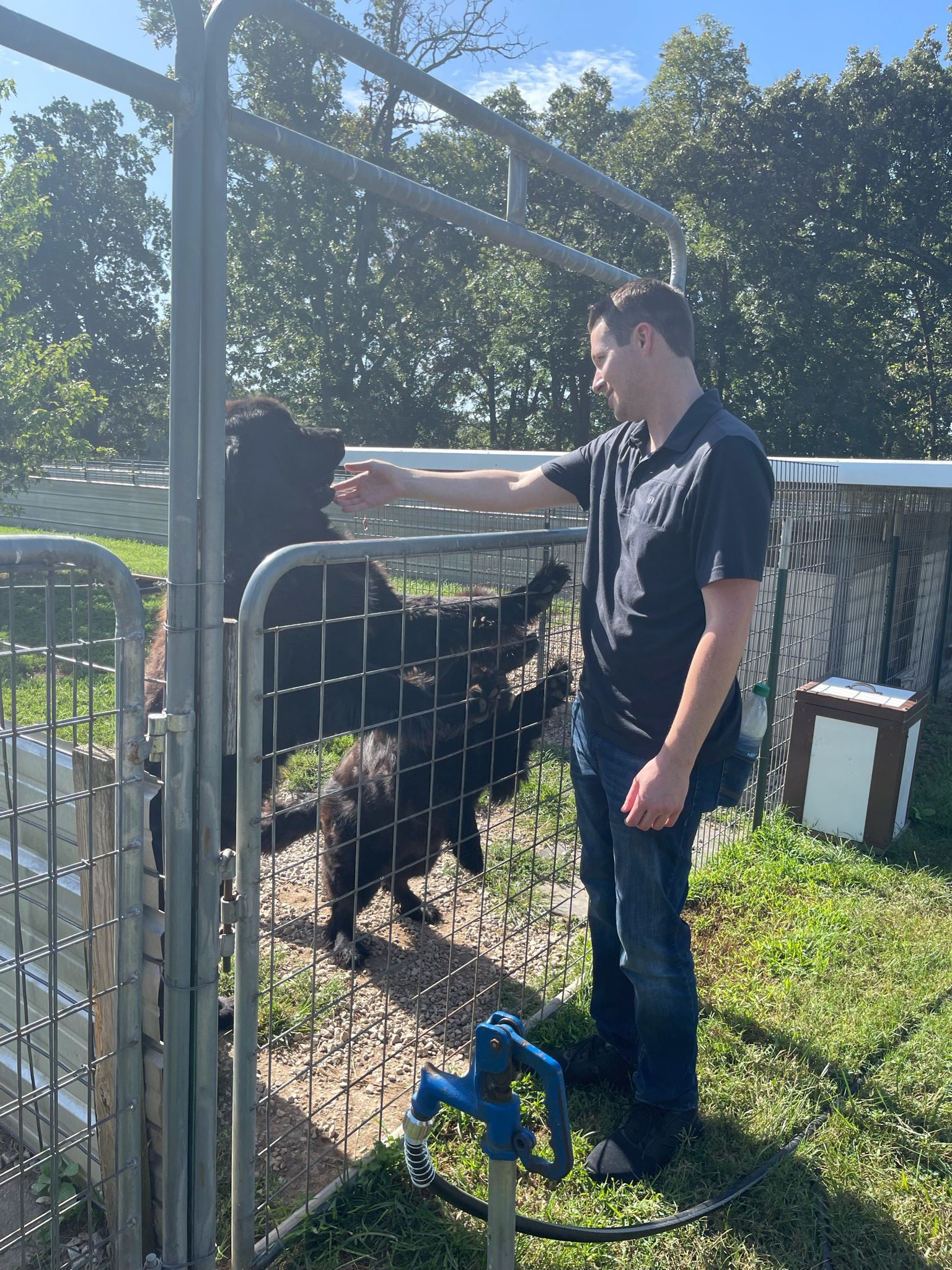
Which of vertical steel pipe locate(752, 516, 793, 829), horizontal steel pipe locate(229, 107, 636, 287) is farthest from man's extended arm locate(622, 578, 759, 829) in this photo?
vertical steel pipe locate(752, 516, 793, 829)

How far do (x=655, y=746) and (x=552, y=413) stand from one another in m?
27.1

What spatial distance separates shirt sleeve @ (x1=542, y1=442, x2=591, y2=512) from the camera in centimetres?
296

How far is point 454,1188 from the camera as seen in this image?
2.23m

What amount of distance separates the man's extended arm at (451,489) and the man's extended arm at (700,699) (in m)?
0.95

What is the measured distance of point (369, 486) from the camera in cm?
281

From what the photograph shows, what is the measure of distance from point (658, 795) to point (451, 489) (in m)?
1.28

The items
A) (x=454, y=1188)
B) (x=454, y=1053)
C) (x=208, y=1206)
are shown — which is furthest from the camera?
(x=454, y=1053)

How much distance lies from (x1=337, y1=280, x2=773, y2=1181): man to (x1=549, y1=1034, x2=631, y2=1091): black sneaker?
0.32 feet

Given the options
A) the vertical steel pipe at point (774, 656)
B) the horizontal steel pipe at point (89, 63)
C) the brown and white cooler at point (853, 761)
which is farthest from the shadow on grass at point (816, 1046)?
the horizontal steel pipe at point (89, 63)

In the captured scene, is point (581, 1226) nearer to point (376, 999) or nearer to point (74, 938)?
point (376, 999)

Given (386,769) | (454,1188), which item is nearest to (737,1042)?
(454,1188)

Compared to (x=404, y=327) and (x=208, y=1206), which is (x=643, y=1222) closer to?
(x=208, y=1206)

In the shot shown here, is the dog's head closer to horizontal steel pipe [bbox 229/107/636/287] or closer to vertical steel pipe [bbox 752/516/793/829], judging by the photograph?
horizontal steel pipe [bbox 229/107/636/287]

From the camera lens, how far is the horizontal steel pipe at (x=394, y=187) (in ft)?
6.65
